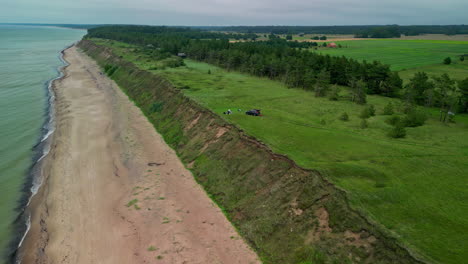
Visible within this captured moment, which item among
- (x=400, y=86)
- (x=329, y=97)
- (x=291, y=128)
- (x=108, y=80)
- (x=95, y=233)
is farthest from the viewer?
(x=108, y=80)

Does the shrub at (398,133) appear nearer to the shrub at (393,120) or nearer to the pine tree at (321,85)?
the shrub at (393,120)

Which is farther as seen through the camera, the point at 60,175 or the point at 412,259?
the point at 60,175

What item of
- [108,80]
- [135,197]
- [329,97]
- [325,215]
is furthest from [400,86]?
[108,80]

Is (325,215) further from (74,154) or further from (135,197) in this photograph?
(74,154)

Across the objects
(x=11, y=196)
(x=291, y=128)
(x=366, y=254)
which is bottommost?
(x=11, y=196)

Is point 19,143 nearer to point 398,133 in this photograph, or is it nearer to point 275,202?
point 275,202

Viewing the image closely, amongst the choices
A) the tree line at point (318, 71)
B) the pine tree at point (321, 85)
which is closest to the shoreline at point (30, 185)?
the pine tree at point (321, 85)
